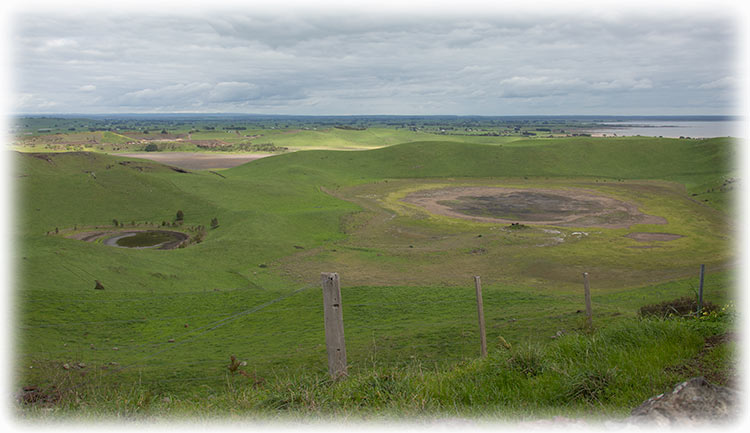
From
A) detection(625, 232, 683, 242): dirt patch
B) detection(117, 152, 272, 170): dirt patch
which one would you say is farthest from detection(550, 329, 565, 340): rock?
detection(117, 152, 272, 170): dirt patch

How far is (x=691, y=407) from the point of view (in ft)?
14.5

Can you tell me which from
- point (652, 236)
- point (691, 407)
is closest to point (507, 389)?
point (691, 407)

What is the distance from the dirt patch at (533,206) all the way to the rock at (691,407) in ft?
140

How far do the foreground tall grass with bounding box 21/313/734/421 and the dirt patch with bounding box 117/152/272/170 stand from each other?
311 ft

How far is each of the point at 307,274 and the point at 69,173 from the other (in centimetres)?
4404

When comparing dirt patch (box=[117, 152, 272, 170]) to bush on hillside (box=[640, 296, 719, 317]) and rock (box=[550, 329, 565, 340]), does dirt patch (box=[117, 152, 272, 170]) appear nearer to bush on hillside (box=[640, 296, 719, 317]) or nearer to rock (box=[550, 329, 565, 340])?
rock (box=[550, 329, 565, 340])

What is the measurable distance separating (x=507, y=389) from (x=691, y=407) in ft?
7.65

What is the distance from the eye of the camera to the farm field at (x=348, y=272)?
8586 mm

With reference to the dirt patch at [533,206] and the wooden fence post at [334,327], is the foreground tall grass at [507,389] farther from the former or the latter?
the dirt patch at [533,206]

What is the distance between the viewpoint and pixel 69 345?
14500mm

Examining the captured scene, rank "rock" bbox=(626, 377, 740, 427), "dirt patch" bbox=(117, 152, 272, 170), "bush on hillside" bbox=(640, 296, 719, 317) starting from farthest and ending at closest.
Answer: "dirt patch" bbox=(117, 152, 272, 170), "bush on hillside" bbox=(640, 296, 719, 317), "rock" bbox=(626, 377, 740, 427)

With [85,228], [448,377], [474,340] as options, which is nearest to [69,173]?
[85,228]

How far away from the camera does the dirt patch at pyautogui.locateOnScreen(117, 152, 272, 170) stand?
10095 centimetres

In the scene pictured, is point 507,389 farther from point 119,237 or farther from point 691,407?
point 119,237
